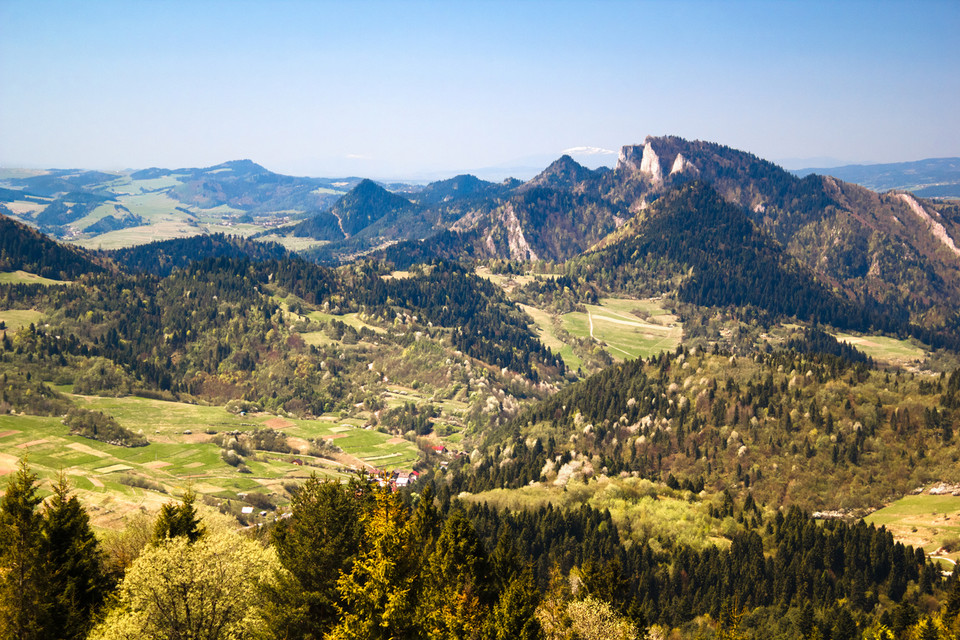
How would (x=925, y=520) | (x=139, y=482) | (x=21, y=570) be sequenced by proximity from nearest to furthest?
1. (x=21, y=570)
2. (x=925, y=520)
3. (x=139, y=482)

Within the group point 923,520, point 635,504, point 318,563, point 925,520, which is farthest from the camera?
point 635,504

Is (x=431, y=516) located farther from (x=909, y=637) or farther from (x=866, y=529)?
(x=866, y=529)

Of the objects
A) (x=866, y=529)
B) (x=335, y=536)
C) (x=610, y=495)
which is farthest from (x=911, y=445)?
(x=335, y=536)

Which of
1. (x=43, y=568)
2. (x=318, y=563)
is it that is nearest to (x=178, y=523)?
(x=43, y=568)

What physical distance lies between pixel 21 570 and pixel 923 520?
197643mm

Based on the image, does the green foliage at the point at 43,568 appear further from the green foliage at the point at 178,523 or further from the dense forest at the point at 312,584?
the green foliage at the point at 178,523

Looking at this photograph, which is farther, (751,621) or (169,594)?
(751,621)

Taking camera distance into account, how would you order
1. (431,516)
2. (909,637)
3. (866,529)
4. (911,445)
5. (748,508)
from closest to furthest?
(431,516) → (909,637) → (866,529) → (748,508) → (911,445)

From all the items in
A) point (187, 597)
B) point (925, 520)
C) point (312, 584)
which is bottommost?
point (925, 520)

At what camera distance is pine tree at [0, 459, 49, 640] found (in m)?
55.5

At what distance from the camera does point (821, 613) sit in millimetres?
127750

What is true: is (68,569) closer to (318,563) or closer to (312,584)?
(312,584)

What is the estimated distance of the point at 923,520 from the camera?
169m

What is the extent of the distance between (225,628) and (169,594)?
5.99m
